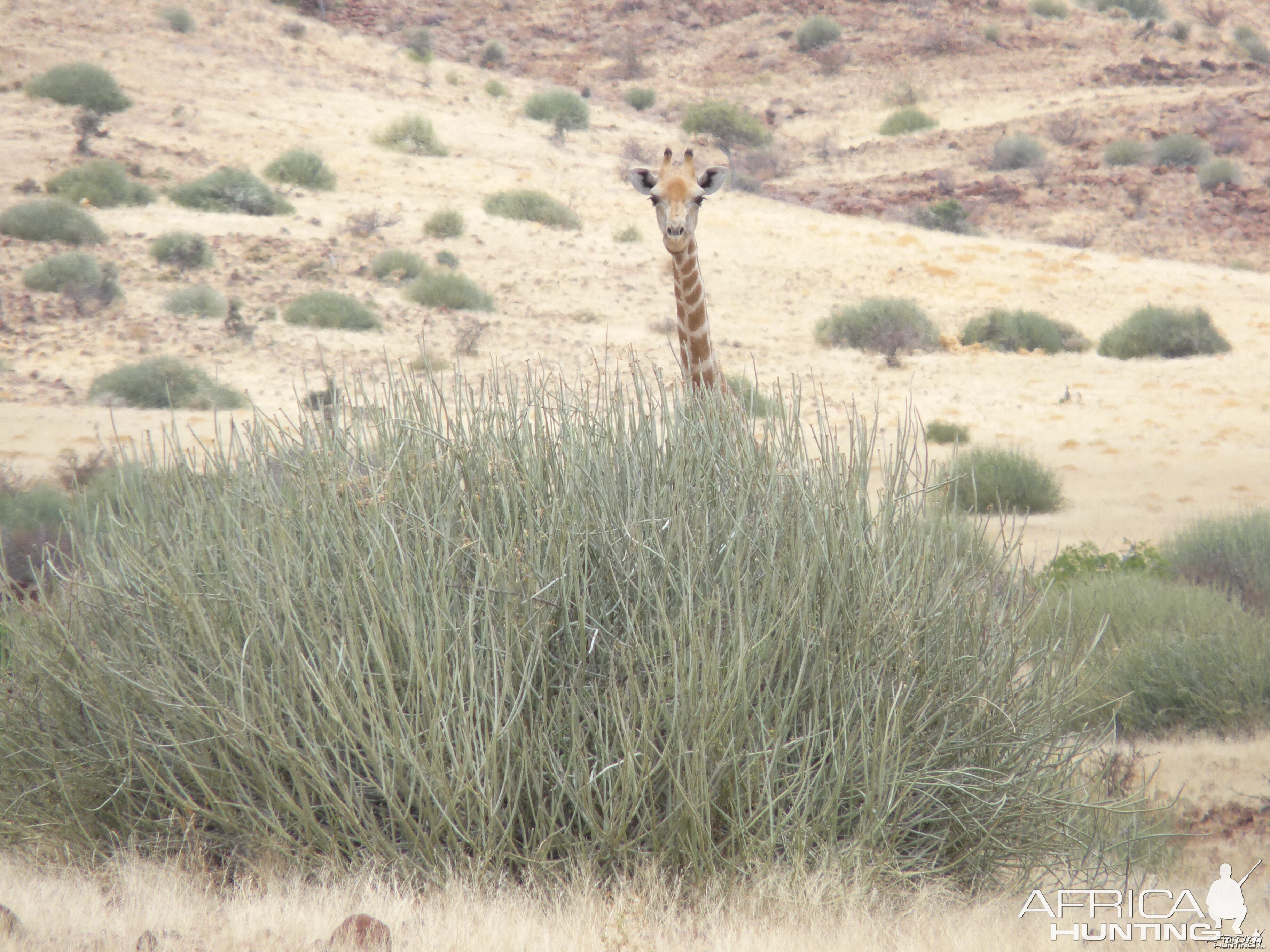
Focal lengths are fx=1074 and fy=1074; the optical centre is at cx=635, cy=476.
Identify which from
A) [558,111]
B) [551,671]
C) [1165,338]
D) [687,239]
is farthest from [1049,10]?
[551,671]

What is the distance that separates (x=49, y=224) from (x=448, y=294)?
6.49 meters

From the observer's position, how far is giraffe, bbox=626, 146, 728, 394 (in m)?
5.60

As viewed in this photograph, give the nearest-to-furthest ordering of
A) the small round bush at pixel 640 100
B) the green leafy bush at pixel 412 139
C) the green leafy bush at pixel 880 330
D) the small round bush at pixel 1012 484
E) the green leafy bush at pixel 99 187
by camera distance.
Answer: the small round bush at pixel 1012 484 → the green leafy bush at pixel 880 330 → the green leafy bush at pixel 99 187 → the green leafy bush at pixel 412 139 → the small round bush at pixel 640 100

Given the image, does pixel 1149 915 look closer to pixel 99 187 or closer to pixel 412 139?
pixel 99 187

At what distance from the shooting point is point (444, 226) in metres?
21.2

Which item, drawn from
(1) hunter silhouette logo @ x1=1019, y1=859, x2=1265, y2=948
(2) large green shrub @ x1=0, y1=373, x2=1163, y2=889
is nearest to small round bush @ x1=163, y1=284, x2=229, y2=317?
(2) large green shrub @ x1=0, y1=373, x2=1163, y2=889

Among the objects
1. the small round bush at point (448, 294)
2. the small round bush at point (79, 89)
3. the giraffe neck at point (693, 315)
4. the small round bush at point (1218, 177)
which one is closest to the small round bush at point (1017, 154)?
the small round bush at point (1218, 177)

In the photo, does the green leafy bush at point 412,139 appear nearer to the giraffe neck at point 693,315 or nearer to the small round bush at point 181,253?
the small round bush at point 181,253

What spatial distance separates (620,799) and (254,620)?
4.22 feet

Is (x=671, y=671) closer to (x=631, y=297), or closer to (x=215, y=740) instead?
(x=215, y=740)

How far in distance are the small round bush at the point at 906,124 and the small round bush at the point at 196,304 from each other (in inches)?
1118

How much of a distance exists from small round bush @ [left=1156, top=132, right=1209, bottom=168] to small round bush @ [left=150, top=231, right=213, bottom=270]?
2757cm

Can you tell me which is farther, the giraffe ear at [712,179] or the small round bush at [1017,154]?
the small round bush at [1017,154]

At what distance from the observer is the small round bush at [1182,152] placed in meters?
32.0
